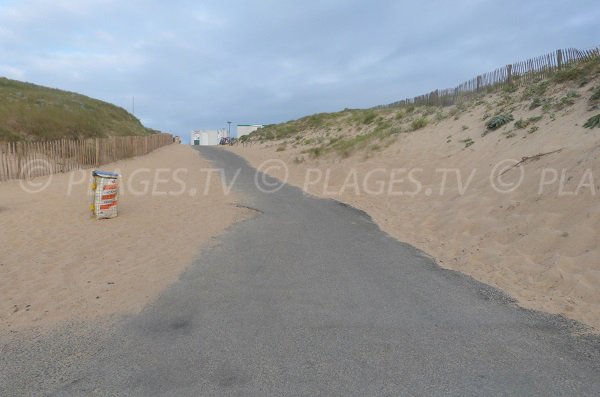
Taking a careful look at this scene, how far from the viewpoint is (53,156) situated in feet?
57.1

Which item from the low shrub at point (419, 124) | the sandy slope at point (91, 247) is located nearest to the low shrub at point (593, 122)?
the sandy slope at point (91, 247)

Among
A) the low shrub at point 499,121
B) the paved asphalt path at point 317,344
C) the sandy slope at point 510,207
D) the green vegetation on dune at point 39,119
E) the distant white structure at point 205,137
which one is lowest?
the paved asphalt path at point 317,344

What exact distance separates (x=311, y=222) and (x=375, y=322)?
5.08 metres

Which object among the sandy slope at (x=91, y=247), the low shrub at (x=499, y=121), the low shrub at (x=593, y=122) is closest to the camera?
the sandy slope at (x=91, y=247)

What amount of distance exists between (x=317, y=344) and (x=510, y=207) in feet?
17.6

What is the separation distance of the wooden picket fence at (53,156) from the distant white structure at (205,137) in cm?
6421

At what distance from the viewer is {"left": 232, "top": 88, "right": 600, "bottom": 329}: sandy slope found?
5.07 meters

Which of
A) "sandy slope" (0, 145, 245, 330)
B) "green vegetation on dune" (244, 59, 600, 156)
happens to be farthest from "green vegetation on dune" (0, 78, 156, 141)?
"green vegetation on dune" (244, 59, 600, 156)

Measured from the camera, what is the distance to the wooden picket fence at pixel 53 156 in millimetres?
15523

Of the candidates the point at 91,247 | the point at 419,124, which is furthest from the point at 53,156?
the point at 419,124

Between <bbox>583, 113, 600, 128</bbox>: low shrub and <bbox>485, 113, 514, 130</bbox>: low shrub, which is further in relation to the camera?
<bbox>485, 113, 514, 130</bbox>: low shrub

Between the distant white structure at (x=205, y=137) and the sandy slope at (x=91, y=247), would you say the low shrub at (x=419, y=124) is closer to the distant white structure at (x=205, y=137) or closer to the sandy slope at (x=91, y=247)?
the sandy slope at (x=91, y=247)

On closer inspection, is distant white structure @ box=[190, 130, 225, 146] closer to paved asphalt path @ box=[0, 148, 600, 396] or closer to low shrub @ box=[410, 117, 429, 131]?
low shrub @ box=[410, 117, 429, 131]

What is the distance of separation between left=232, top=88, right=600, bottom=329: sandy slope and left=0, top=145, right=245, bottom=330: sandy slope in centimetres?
400
